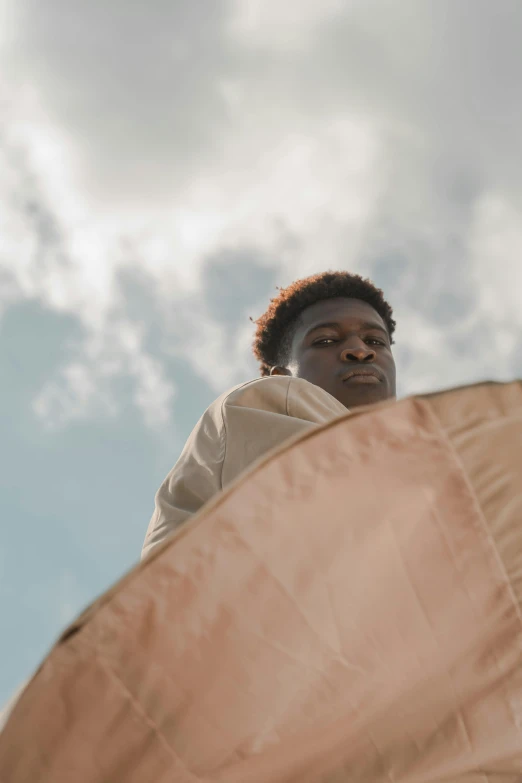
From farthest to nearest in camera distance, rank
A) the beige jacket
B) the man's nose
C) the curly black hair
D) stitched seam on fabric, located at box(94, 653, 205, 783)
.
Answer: the curly black hair, the man's nose, the beige jacket, stitched seam on fabric, located at box(94, 653, 205, 783)

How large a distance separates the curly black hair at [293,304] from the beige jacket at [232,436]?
7.05 ft

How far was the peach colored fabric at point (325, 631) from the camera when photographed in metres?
0.88

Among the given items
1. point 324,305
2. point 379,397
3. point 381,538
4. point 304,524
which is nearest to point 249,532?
point 304,524

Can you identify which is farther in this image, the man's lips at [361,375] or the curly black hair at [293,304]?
the curly black hair at [293,304]

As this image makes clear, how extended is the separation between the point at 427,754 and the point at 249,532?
1.36ft

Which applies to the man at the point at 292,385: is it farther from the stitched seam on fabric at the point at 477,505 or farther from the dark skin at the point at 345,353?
the stitched seam on fabric at the point at 477,505

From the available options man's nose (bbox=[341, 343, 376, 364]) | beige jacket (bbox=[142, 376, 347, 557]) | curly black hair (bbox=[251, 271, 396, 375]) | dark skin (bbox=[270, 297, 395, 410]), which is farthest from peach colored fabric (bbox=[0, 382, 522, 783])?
curly black hair (bbox=[251, 271, 396, 375])

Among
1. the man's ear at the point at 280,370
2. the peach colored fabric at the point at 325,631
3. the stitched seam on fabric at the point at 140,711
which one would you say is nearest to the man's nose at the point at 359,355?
the man's ear at the point at 280,370

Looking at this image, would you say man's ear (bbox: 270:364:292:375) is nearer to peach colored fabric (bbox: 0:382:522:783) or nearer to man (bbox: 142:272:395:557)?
man (bbox: 142:272:395:557)

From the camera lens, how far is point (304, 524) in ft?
3.22

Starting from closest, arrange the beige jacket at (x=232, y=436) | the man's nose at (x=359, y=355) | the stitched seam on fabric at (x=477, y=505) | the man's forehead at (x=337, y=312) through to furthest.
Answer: the stitched seam on fabric at (x=477, y=505), the beige jacket at (x=232, y=436), the man's nose at (x=359, y=355), the man's forehead at (x=337, y=312)

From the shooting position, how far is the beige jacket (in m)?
1.73

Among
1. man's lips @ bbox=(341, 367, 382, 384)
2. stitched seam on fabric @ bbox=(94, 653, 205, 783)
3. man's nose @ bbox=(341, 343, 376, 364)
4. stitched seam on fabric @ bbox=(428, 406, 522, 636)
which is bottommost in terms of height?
stitched seam on fabric @ bbox=(94, 653, 205, 783)

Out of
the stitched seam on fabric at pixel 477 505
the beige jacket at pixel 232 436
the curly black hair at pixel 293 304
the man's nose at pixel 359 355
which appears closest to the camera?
the stitched seam on fabric at pixel 477 505
